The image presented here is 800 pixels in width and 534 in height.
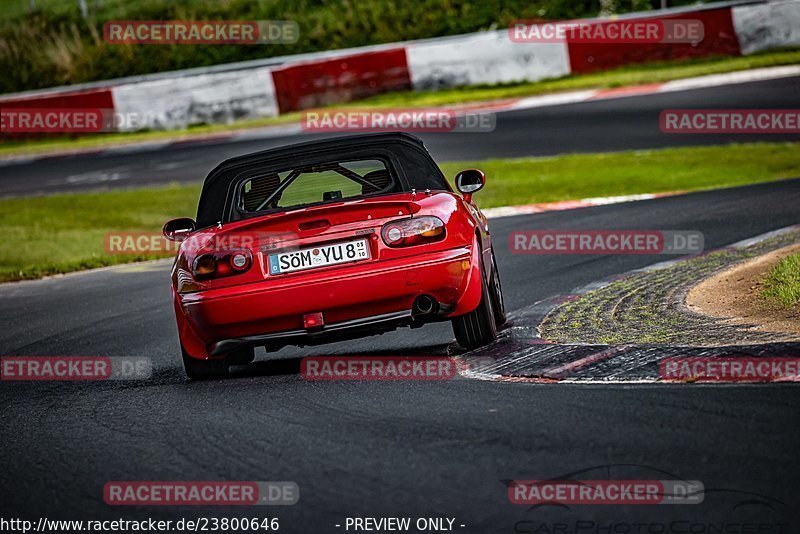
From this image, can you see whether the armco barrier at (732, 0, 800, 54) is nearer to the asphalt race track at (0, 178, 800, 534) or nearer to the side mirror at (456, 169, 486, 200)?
the side mirror at (456, 169, 486, 200)

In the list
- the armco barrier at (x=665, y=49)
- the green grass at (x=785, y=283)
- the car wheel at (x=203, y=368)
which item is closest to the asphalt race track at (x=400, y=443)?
the car wheel at (x=203, y=368)

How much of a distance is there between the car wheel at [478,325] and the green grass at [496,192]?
8.07 meters

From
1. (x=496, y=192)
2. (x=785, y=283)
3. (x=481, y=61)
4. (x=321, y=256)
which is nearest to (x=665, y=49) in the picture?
(x=481, y=61)

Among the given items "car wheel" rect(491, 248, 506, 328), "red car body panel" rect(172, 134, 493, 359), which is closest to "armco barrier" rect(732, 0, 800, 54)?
"car wheel" rect(491, 248, 506, 328)

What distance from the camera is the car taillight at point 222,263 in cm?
684

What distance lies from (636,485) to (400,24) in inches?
1115

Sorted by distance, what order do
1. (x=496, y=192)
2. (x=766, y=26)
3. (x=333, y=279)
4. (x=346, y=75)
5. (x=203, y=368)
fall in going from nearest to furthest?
1. (x=333, y=279)
2. (x=203, y=368)
3. (x=496, y=192)
4. (x=766, y=26)
5. (x=346, y=75)

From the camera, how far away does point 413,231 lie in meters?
6.84

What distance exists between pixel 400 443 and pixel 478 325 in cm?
212

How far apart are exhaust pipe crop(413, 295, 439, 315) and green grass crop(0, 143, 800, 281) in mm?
8363

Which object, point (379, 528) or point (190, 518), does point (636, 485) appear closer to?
point (379, 528)

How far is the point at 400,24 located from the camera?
31.9 m

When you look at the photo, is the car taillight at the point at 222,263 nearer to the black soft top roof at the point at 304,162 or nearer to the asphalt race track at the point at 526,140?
the black soft top roof at the point at 304,162

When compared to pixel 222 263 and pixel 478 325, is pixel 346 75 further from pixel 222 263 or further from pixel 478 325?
pixel 222 263
